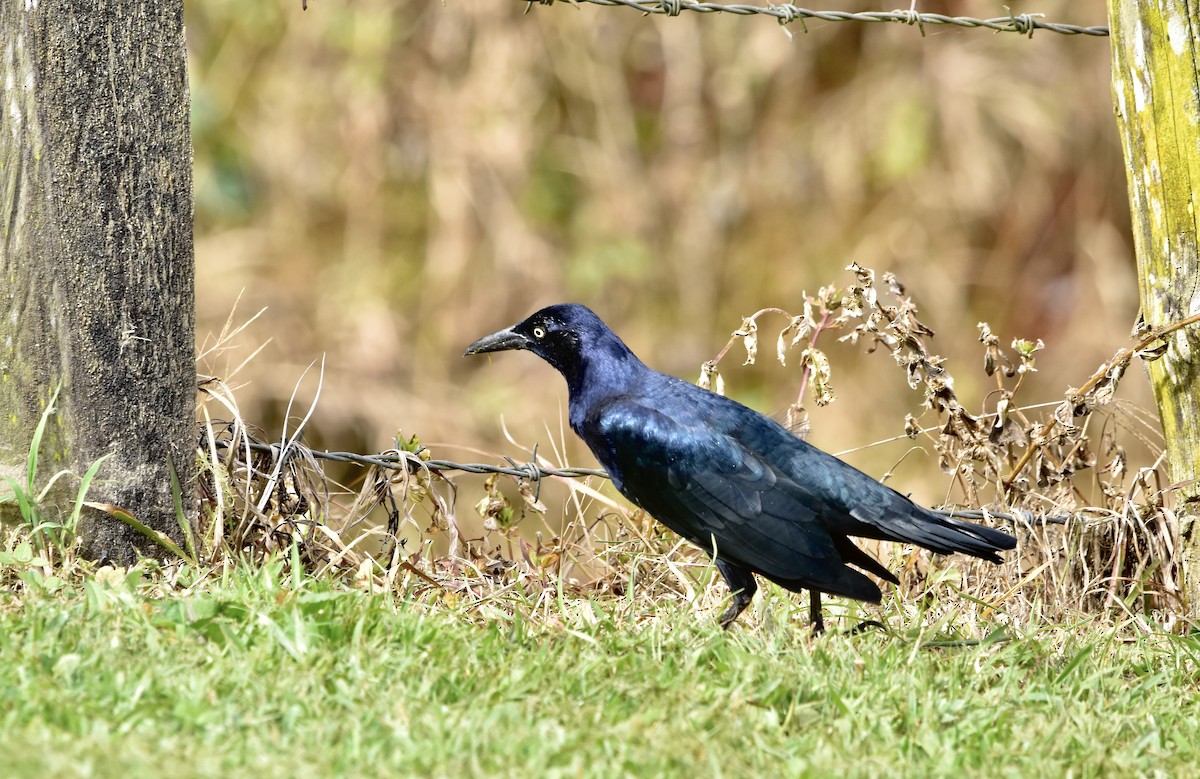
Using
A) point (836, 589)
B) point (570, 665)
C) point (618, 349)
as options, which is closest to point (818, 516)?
point (836, 589)

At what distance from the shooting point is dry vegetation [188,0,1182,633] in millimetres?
9328

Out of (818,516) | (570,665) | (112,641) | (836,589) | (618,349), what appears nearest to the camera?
(112,641)

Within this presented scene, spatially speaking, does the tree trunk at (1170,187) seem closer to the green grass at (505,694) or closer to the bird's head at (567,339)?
the green grass at (505,694)

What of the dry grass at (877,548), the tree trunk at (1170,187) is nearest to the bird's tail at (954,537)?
the dry grass at (877,548)

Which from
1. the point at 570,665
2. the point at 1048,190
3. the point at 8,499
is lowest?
the point at 8,499

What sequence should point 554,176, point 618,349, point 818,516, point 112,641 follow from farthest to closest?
point 554,176 < point 618,349 < point 818,516 < point 112,641

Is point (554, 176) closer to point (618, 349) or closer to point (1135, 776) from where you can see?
point (618, 349)

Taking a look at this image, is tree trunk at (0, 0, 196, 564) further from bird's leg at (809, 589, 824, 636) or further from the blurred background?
the blurred background

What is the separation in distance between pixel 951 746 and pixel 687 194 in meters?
7.20

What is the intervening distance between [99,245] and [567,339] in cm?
139

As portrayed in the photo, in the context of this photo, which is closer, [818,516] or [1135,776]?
[1135,776]

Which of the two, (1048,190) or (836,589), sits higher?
(1048,190)

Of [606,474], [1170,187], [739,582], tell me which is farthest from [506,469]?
[1170,187]

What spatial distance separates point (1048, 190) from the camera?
9.68 metres
